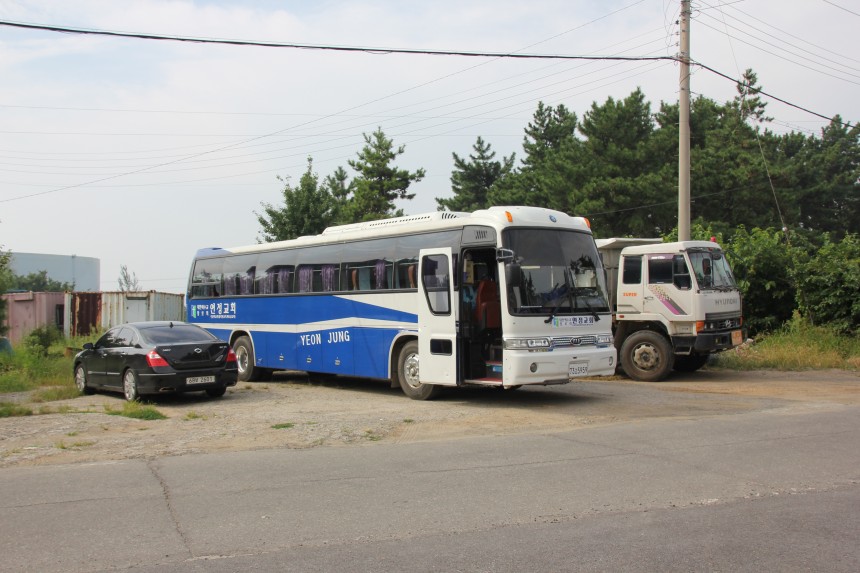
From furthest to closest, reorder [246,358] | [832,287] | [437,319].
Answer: [832,287], [246,358], [437,319]

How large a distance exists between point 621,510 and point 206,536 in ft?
11.3

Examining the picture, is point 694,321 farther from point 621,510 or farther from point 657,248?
point 621,510

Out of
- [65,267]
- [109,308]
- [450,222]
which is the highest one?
[65,267]

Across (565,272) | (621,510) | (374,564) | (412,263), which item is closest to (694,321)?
(565,272)

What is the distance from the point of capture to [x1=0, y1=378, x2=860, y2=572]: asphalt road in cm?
556

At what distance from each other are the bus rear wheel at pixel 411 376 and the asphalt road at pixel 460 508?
13.4 ft

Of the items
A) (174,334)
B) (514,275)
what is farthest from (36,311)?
(514,275)

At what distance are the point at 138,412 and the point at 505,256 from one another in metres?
6.52

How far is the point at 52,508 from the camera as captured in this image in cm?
702

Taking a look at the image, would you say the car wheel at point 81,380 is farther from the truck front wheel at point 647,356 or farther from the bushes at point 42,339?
the truck front wheel at point 647,356

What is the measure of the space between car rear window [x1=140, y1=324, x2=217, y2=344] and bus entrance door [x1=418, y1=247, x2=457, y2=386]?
4.40 m

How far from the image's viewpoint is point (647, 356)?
17766 millimetres

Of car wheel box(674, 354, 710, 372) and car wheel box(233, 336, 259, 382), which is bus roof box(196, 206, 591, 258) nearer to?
car wheel box(233, 336, 259, 382)

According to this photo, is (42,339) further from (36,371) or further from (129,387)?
(129,387)
